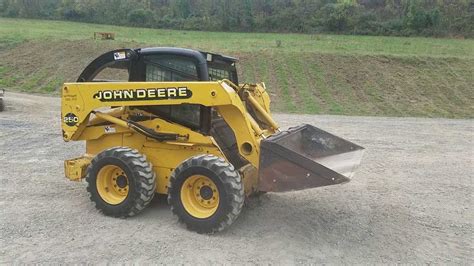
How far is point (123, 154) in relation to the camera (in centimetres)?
582

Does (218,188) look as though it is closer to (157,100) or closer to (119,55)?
(157,100)

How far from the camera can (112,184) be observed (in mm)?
6066

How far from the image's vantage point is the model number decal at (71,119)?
623 centimetres

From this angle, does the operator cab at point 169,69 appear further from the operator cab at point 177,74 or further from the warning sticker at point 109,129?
the warning sticker at point 109,129

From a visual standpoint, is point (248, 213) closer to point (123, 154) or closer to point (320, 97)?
point (123, 154)

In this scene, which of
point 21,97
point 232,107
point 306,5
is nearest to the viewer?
point 232,107

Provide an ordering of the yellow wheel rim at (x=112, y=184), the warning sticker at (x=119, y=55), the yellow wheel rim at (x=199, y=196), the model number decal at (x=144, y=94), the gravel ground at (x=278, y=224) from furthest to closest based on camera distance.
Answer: the warning sticker at (x=119, y=55)
the yellow wheel rim at (x=112, y=184)
the model number decal at (x=144, y=94)
the yellow wheel rim at (x=199, y=196)
the gravel ground at (x=278, y=224)

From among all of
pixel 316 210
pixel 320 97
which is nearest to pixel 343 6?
pixel 320 97

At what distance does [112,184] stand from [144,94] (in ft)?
3.73

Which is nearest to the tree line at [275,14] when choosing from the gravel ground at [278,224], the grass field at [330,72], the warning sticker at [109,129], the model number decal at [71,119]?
the grass field at [330,72]

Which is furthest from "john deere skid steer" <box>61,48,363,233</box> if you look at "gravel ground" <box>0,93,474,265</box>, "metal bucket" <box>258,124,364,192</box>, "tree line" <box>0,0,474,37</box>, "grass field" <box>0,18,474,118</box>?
"tree line" <box>0,0,474,37</box>

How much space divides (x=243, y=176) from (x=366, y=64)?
1735 centimetres

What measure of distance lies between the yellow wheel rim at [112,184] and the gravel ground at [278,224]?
24 cm

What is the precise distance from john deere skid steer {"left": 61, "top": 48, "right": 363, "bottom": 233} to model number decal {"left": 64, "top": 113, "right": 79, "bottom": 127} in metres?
0.01
